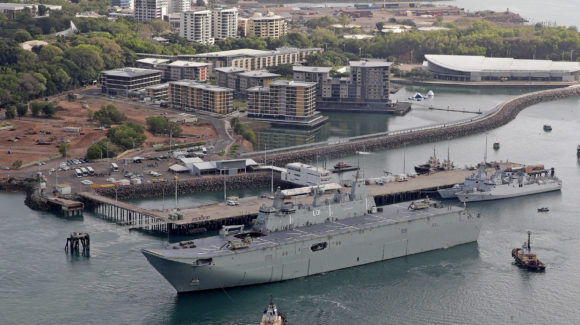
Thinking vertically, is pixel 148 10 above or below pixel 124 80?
above

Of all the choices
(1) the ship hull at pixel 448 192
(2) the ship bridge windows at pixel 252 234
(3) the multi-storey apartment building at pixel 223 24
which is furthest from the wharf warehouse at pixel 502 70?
(2) the ship bridge windows at pixel 252 234

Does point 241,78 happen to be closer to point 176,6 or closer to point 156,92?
point 156,92

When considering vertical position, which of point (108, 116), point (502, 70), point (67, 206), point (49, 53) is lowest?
point (67, 206)

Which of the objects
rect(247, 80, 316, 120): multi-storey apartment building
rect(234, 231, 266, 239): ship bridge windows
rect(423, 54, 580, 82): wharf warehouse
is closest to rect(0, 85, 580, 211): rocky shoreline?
rect(247, 80, 316, 120): multi-storey apartment building

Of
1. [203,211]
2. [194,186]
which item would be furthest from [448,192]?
[203,211]

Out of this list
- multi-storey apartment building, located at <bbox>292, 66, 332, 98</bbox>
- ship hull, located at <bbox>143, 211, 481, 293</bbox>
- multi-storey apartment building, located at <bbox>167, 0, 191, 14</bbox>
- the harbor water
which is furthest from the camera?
multi-storey apartment building, located at <bbox>167, 0, 191, 14</bbox>

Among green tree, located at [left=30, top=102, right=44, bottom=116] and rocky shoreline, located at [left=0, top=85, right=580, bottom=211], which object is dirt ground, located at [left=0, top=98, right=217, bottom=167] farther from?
rocky shoreline, located at [left=0, top=85, right=580, bottom=211]

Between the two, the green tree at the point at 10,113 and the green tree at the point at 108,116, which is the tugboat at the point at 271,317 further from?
the green tree at the point at 10,113
